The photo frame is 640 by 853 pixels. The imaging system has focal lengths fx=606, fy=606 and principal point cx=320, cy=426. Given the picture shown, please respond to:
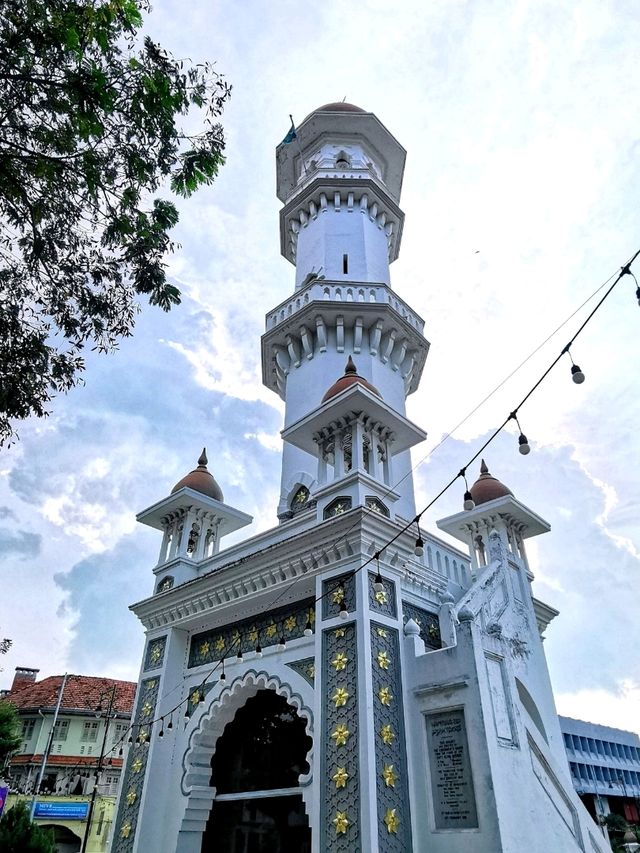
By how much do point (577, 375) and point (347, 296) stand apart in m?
10.7

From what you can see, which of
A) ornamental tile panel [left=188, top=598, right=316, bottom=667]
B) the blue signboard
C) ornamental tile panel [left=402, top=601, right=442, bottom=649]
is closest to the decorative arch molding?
ornamental tile panel [left=188, top=598, right=316, bottom=667]

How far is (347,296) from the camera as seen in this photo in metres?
16.3

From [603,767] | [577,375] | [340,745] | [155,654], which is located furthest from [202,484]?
[603,767]

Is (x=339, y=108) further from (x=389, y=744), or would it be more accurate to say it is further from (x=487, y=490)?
(x=389, y=744)

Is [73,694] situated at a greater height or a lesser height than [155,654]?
greater

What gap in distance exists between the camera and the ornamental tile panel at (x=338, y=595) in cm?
952

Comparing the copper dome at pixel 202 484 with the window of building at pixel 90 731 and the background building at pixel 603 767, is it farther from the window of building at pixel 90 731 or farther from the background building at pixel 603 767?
Result: the background building at pixel 603 767

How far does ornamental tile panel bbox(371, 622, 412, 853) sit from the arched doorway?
2.42 m

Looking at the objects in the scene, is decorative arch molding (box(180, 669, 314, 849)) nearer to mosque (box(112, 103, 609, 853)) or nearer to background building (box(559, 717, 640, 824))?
mosque (box(112, 103, 609, 853))

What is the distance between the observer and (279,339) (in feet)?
55.9

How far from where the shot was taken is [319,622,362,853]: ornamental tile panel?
7.95m

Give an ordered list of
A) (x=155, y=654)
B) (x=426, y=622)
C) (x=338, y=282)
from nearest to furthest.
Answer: (x=426, y=622), (x=155, y=654), (x=338, y=282)

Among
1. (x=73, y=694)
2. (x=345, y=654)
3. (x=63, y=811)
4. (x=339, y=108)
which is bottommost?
(x=63, y=811)

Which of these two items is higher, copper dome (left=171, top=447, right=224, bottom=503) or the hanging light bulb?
copper dome (left=171, top=447, right=224, bottom=503)
